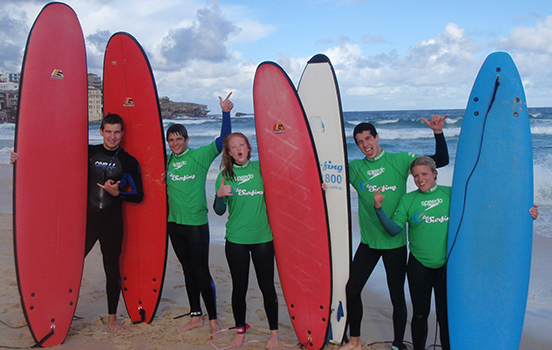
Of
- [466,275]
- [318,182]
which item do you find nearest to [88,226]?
[318,182]

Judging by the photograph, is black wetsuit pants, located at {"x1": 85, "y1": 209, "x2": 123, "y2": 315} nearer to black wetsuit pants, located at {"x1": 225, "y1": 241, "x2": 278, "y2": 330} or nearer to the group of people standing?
the group of people standing

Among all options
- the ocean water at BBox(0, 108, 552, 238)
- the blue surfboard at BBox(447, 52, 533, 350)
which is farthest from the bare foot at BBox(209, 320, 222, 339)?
the ocean water at BBox(0, 108, 552, 238)

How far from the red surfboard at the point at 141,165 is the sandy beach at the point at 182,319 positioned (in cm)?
31

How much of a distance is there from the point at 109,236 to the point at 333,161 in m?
1.73

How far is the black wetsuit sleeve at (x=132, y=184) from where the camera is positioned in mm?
2871

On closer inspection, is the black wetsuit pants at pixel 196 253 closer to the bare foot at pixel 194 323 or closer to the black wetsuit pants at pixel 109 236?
the bare foot at pixel 194 323

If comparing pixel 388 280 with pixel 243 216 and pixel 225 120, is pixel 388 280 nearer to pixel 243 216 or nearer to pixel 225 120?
pixel 243 216

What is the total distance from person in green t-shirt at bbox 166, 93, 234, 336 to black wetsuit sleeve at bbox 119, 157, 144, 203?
0.81 ft

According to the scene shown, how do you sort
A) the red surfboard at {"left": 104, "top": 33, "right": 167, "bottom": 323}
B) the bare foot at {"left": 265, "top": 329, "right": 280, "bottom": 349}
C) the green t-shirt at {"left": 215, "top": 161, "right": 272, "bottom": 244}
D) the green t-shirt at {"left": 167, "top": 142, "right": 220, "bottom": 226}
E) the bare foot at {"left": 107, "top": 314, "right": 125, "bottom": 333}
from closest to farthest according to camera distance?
the green t-shirt at {"left": 215, "top": 161, "right": 272, "bottom": 244} < the bare foot at {"left": 265, "top": 329, "right": 280, "bottom": 349} < the green t-shirt at {"left": 167, "top": 142, "right": 220, "bottom": 226} < the bare foot at {"left": 107, "top": 314, "right": 125, "bottom": 333} < the red surfboard at {"left": 104, "top": 33, "right": 167, "bottom": 323}

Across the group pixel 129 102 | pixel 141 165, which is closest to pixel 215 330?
pixel 141 165

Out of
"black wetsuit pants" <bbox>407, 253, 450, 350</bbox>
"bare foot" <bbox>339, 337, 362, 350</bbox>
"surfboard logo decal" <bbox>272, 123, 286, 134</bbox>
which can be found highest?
"surfboard logo decal" <bbox>272, 123, 286, 134</bbox>

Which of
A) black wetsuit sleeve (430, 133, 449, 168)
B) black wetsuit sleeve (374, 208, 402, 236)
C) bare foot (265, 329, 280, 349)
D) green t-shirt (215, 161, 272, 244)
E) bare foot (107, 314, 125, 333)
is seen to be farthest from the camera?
bare foot (107, 314, 125, 333)

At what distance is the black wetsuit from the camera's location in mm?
Answer: 2820

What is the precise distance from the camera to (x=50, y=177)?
9.23 ft
